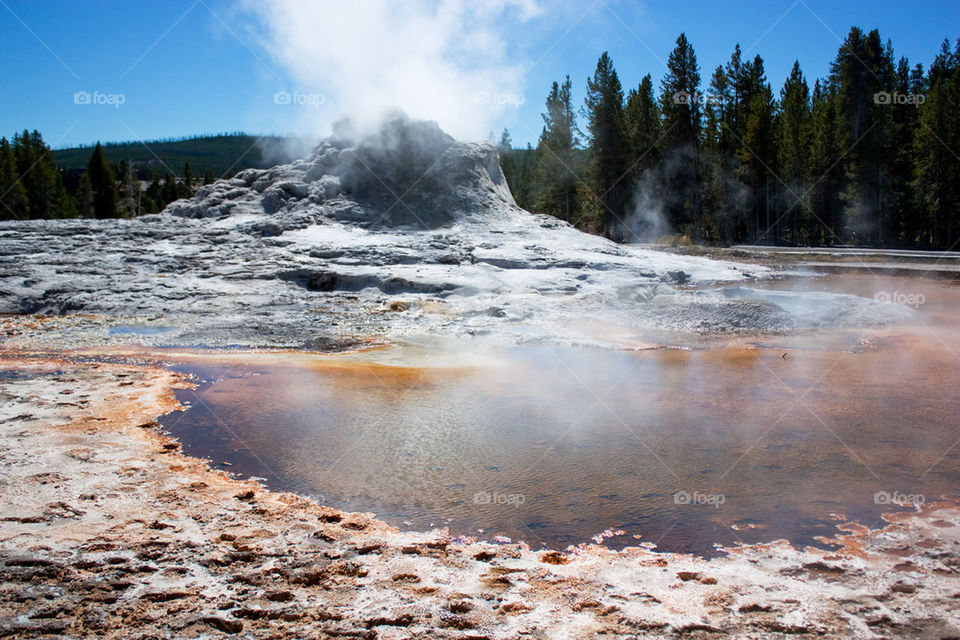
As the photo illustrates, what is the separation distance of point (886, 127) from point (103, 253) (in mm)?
32762

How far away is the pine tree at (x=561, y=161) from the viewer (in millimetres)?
37969

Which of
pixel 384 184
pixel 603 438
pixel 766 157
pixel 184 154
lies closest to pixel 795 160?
pixel 766 157

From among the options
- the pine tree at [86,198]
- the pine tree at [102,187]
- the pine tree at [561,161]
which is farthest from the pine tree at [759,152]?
the pine tree at [86,198]

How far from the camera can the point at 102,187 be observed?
48.5 meters

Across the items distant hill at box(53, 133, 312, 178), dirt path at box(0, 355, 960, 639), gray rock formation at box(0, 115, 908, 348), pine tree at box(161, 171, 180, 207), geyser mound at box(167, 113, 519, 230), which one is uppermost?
distant hill at box(53, 133, 312, 178)

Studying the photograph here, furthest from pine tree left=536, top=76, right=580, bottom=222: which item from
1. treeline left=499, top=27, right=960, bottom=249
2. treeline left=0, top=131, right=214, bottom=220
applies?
treeline left=0, top=131, right=214, bottom=220

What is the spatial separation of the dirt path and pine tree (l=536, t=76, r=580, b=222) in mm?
35483

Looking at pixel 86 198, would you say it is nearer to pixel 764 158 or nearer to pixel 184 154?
pixel 764 158

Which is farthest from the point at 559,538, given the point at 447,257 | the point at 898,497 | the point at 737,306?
the point at 447,257

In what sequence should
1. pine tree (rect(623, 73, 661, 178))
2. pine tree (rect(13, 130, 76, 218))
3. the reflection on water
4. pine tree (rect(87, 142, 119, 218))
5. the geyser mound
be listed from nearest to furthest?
1. the reflection on water
2. the geyser mound
3. pine tree (rect(623, 73, 661, 178))
4. pine tree (rect(13, 130, 76, 218))
5. pine tree (rect(87, 142, 119, 218))

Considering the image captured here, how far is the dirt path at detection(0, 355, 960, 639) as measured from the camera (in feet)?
8.61

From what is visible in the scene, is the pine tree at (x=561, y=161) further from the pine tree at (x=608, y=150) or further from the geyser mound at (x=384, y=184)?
the geyser mound at (x=384, y=184)

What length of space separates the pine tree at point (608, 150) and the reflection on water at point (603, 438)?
27024 millimetres

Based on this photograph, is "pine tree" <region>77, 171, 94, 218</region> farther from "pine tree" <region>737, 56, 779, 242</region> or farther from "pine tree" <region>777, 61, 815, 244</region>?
"pine tree" <region>777, 61, 815, 244</region>
